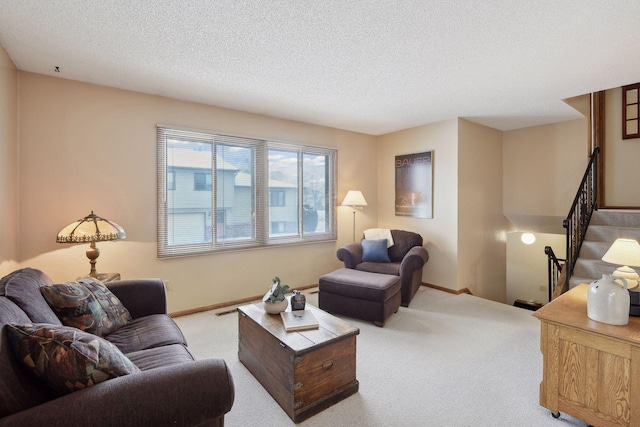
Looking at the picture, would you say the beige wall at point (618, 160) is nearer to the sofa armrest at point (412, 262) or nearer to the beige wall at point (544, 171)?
the beige wall at point (544, 171)

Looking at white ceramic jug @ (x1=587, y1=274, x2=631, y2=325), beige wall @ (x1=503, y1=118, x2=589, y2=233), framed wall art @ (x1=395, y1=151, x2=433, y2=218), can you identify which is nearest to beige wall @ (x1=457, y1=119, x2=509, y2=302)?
beige wall @ (x1=503, y1=118, x2=589, y2=233)

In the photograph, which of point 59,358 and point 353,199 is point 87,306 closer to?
point 59,358

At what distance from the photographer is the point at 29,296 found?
1.55 metres

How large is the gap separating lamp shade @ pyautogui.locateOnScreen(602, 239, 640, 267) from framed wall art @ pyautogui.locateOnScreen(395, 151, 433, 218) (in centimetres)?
234

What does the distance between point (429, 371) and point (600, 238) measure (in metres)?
2.91

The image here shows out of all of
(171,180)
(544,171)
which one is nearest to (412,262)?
(544,171)

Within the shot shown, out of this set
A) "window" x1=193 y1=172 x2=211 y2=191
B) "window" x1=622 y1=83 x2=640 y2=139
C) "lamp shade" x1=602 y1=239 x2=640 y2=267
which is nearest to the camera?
"lamp shade" x1=602 y1=239 x2=640 y2=267

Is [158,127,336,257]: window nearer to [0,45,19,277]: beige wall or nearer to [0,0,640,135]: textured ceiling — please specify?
[0,0,640,135]: textured ceiling

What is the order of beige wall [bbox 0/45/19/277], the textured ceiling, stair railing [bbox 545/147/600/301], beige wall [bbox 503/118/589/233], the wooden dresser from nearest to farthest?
the wooden dresser → the textured ceiling → beige wall [bbox 0/45/19/277] → stair railing [bbox 545/147/600/301] → beige wall [bbox 503/118/589/233]

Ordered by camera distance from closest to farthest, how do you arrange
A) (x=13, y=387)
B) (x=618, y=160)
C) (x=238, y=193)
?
(x=13, y=387), (x=238, y=193), (x=618, y=160)

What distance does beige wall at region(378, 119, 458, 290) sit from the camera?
4336mm

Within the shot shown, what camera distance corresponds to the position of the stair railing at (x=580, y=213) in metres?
3.39

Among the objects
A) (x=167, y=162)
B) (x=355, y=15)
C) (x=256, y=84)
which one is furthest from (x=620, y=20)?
(x=167, y=162)

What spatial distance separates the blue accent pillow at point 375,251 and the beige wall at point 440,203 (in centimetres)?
85
